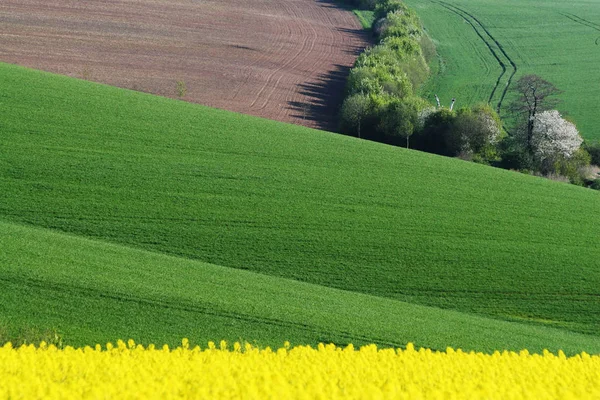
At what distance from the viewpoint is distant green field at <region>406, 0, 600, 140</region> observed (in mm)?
72500

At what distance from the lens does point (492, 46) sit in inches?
3578

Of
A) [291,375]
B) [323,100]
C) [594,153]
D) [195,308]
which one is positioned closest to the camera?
[291,375]

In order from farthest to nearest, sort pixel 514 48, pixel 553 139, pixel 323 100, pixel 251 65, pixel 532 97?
pixel 514 48, pixel 251 65, pixel 323 100, pixel 532 97, pixel 553 139

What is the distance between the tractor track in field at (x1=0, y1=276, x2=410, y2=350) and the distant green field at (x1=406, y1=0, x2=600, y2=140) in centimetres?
4764

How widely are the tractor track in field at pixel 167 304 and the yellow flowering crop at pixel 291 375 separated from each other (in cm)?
599

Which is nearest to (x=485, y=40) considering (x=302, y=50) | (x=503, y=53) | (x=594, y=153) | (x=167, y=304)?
(x=503, y=53)

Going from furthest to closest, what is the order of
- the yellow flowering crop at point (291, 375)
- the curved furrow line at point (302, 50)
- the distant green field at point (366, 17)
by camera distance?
the distant green field at point (366, 17) < the curved furrow line at point (302, 50) < the yellow flowering crop at point (291, 375)

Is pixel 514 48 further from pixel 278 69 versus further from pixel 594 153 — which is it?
pixel 594 153

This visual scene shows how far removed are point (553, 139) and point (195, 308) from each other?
34.7 m

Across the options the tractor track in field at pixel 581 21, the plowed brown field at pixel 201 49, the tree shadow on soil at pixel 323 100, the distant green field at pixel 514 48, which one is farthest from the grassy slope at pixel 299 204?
the tractor track in field at pixel 581 21

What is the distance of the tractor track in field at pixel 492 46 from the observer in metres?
74.3

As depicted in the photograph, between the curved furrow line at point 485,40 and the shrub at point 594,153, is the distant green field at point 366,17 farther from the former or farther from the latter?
the shrub at point 594,153

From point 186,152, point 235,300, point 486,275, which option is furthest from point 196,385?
point 186,152

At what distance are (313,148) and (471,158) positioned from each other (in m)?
14.6
